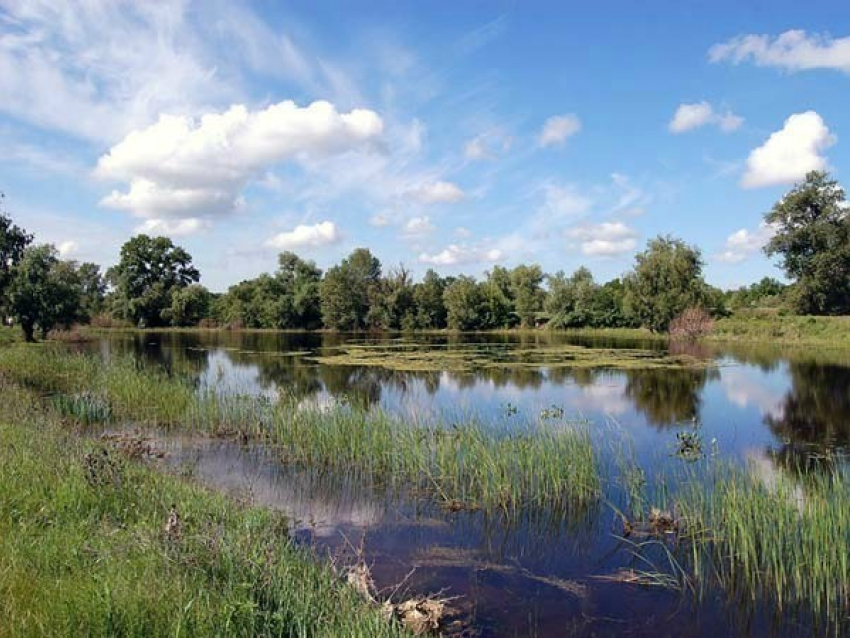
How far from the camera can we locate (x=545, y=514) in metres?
8.42

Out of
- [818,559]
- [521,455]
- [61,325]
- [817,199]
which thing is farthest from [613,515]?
[817,199]

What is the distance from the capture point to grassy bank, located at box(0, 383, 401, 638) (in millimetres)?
3912

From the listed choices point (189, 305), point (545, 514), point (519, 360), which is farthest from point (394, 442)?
point (189, 305)

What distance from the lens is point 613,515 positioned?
8383 millimetres

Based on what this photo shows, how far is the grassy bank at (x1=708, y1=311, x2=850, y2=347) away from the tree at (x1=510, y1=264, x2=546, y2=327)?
85.3 feet

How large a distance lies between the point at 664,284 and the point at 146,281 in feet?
185

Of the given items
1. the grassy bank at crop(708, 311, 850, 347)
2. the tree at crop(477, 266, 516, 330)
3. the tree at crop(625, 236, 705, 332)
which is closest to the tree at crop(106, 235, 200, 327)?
the tree at crop(477, 266, 516, 330)

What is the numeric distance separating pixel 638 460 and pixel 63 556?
30.3 ft

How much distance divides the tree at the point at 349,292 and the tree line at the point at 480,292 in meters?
0.13

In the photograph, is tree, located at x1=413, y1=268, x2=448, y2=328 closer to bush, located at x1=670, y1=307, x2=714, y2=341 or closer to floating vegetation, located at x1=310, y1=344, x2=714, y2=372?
bush, located at x1=670, y1=307, x2=714, y2=341

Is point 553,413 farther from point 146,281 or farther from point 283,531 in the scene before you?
point 146,281

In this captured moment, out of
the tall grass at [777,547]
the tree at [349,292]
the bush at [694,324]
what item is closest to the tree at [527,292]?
the tree at [349,292]

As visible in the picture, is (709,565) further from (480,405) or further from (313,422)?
(480,405)

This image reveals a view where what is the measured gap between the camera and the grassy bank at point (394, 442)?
8.98 meters
